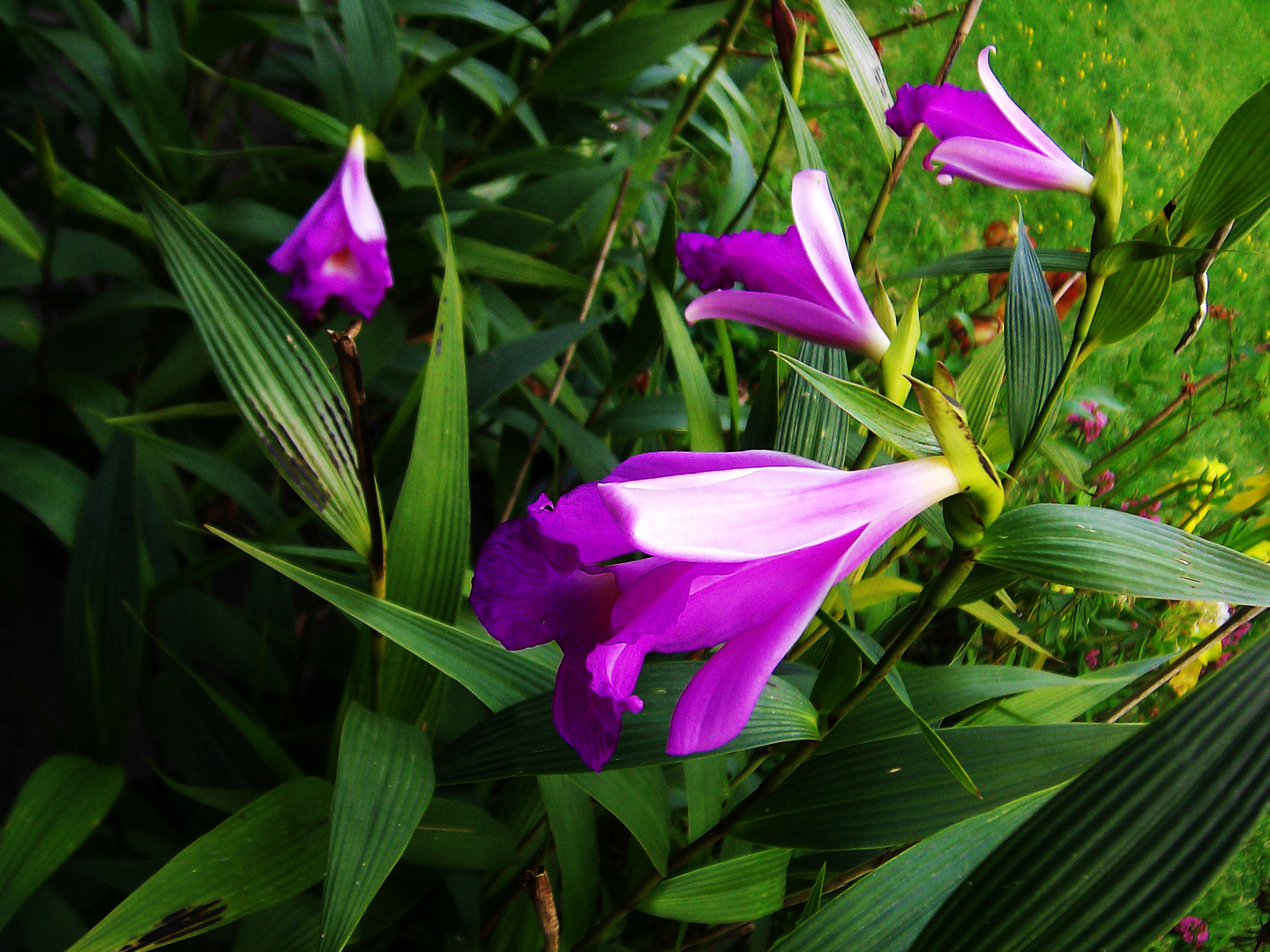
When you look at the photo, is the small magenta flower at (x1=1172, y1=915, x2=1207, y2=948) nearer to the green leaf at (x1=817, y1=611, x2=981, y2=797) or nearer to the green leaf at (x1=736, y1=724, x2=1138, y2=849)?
the green leaf at (x1=736, y1=724, x2=1138, y2=849)

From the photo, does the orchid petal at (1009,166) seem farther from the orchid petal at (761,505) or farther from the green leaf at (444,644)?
the green leaf at (444,644)

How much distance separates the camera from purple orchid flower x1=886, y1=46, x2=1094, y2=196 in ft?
1.40

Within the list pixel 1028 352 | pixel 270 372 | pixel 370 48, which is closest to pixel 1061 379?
pixel 1028 352

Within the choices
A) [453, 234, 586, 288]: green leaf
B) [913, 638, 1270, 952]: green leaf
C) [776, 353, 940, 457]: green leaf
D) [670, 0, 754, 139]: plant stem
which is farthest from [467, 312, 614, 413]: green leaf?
[913, 638, 1270, 952]: green leaf

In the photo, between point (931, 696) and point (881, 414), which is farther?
point (931, 696)

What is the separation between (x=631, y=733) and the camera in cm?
40

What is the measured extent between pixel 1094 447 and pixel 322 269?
1.10 metres

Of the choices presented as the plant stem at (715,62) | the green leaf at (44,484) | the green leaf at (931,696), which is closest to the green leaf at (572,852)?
the green leaf at (931,696)

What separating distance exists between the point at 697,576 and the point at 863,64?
0.45 m

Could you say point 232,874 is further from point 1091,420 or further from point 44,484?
point 1091,420

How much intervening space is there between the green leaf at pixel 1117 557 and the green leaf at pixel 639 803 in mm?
224

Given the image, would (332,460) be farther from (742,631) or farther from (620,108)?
(620,108)

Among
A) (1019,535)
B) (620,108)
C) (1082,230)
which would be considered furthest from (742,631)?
(1082,230)

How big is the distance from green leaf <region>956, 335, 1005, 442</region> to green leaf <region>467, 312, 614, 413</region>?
1.09 feet
